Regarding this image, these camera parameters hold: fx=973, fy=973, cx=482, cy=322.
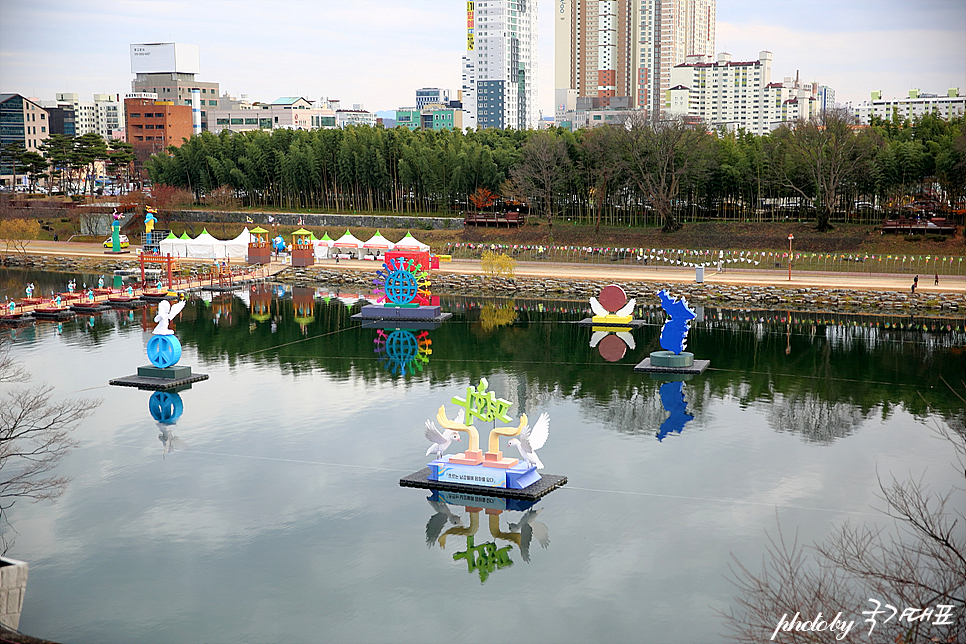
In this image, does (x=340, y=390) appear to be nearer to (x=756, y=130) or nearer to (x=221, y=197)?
(x=221, y=197)

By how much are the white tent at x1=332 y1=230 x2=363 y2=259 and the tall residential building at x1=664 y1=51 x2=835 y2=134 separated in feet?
390

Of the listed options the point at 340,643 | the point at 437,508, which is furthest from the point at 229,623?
the point at 437,508

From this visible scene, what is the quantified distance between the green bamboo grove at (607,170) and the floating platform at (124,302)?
1048 inches

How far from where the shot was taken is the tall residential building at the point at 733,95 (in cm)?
16688

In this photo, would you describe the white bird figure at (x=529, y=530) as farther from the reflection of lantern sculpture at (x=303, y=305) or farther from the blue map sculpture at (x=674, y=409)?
the reflection of lantern sculpture at (x=303, y=305)

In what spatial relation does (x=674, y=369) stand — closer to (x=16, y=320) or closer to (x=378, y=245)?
(x=16, y=320)

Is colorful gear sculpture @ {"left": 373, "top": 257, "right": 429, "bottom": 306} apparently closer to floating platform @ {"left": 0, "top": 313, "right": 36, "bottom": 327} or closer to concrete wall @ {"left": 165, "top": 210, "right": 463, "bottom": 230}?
floating platform @ {"left": 0, "top": 313, "right": 36, "bottom": 327}

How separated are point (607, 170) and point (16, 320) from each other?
1382 inches

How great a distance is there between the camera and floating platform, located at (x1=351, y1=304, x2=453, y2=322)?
3972 cm

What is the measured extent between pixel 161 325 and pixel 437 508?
12.9m

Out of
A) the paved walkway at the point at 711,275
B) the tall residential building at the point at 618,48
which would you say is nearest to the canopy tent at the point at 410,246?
the paved walkway at the point at 711,275

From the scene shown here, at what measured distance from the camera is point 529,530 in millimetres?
17125

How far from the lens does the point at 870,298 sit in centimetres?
4112

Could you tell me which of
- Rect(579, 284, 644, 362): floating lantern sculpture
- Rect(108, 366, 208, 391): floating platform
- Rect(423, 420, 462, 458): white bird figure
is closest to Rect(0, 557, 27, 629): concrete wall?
Rect(423, 420, 462, 458): white bird figure
